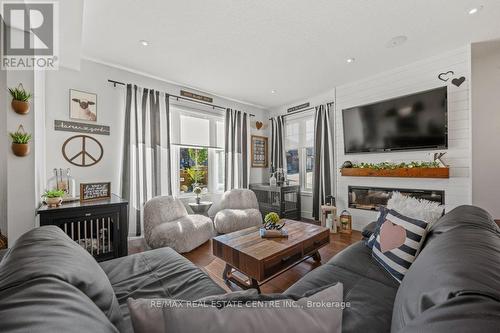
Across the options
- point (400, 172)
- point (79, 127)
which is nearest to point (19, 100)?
point (79, 127)

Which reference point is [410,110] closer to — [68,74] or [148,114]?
[148,114]

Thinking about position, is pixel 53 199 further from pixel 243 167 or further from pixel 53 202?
pixel 243 167

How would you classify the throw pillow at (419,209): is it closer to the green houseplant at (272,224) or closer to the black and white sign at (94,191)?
the green houseplant at (272,224)

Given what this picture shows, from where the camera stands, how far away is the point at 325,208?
366cm

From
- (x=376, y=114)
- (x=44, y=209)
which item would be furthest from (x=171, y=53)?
(x=376, y=114)

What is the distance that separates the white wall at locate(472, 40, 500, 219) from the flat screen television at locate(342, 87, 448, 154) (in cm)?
70

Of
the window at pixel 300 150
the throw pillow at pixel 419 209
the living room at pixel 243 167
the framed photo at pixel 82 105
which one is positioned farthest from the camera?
the window at pixel 300 150

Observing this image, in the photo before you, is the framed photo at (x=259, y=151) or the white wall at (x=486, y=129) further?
the framed photo at (x=259, y=151)

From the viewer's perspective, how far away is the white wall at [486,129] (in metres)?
2.87

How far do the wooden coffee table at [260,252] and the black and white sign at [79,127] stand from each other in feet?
7.87

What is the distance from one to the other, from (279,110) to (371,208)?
297 cm

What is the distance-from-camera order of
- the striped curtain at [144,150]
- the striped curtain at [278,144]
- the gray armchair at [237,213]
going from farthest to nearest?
the striped curtain at [278,144] < the gray armchair at [237,213] < the striped curtain at [144,150]

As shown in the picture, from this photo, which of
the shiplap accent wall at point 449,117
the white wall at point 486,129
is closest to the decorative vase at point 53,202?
the shiplap accent wall at point 449,117

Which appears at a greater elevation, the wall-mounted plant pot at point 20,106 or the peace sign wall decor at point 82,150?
the wall-mounted plant pot at point 20,106
